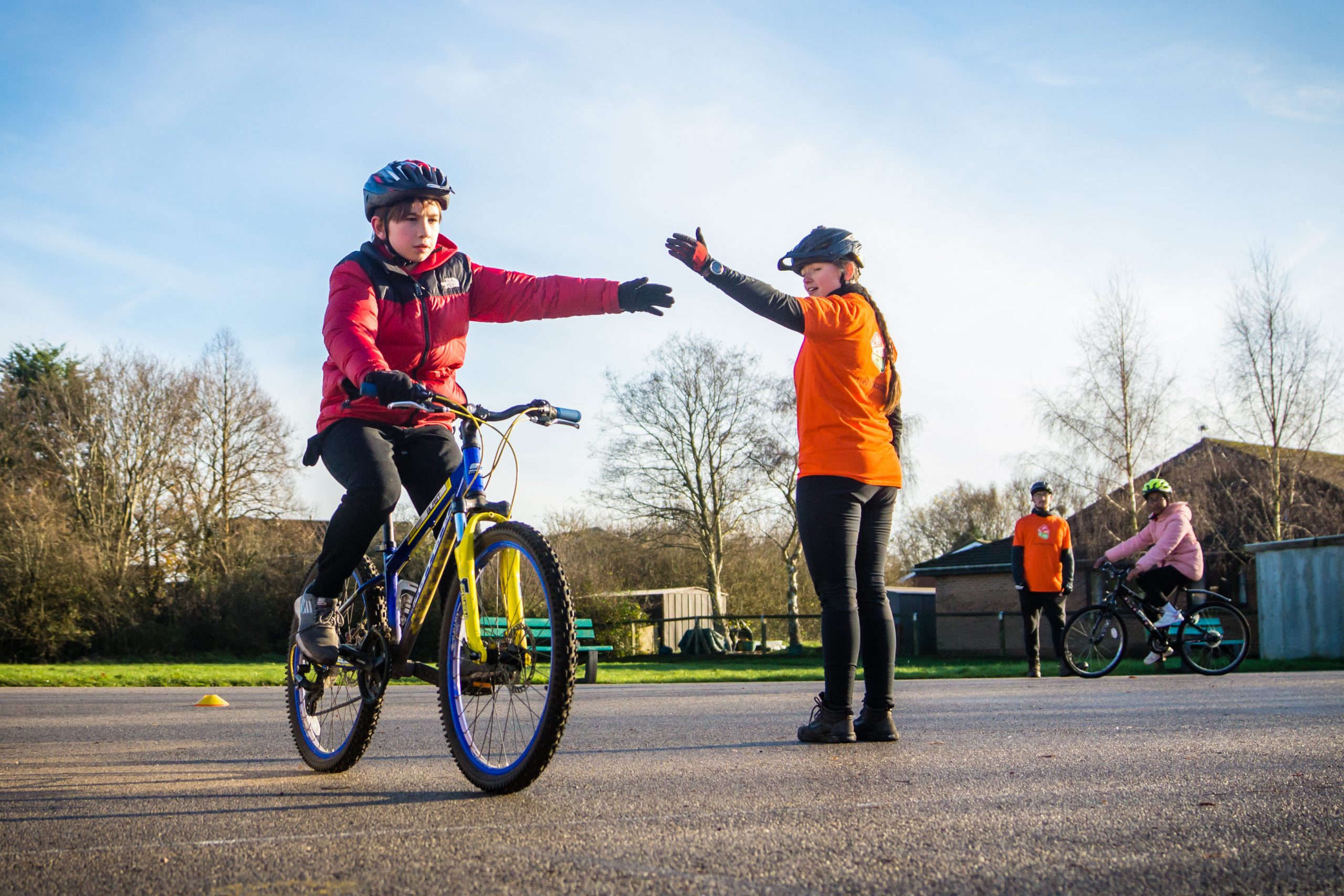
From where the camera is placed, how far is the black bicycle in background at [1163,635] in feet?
37.6

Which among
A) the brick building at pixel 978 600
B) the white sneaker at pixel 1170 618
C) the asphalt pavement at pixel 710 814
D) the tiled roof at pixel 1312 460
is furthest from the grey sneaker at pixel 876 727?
the tiled roof at pixel 1312 460

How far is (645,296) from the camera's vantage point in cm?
420

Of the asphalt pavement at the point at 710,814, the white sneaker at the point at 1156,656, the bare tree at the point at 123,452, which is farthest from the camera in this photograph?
the bare tree at the point at 123,452

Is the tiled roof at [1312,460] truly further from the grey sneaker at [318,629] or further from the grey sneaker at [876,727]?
the grey sneaker at [318,629]

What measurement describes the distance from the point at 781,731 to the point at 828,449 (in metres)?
1.44

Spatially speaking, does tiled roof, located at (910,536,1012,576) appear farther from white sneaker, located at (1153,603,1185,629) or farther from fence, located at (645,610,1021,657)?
white sneaker, located at (1153,603,1185,629)

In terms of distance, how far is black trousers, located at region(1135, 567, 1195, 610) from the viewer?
11.7 m

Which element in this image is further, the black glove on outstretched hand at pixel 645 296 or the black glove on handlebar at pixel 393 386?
the black glove on outstretched hand at pixel 645 296

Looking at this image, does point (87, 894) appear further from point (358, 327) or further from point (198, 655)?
point (198, 655)

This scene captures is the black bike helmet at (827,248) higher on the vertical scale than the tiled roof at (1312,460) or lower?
lower

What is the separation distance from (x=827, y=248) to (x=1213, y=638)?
28.8 feet

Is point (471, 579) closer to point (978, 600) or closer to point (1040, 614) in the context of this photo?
point (1040, 614)

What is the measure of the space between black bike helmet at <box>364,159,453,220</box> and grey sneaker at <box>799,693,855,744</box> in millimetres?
2643

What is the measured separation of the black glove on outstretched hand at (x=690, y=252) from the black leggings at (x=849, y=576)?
1013 mm
